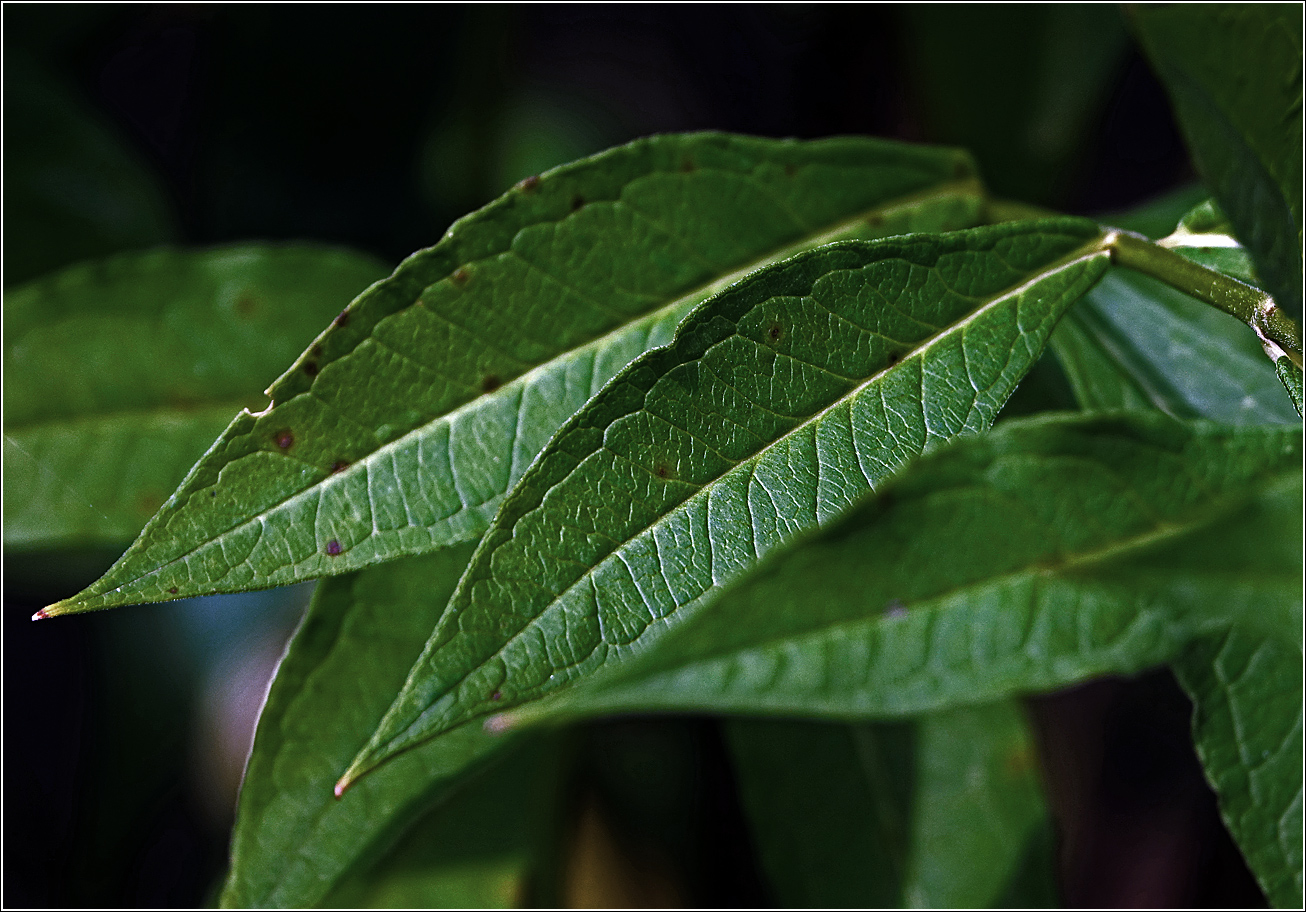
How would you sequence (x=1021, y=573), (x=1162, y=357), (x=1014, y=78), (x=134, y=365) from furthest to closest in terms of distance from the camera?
(x=1014, y=78) < (x=134, y=365) < (x=1162, y=357) < (x=1021, y=573)

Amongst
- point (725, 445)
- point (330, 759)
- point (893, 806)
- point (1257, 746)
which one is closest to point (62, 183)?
point (330, 759)

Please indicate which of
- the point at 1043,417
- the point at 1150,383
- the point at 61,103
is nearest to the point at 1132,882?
the point at 1150,383

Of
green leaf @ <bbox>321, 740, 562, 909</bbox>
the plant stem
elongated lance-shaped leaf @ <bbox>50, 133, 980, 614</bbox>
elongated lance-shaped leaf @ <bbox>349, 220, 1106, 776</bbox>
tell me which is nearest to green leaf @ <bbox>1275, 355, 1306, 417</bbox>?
the plant stem

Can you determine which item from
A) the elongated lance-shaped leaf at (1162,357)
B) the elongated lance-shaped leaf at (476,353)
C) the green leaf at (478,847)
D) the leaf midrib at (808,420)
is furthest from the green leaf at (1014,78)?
the green leaf at (478,847)

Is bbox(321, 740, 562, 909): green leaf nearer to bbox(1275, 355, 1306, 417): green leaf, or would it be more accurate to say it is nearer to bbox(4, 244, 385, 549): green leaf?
bbox(4, 244, 385, 549): green leaf

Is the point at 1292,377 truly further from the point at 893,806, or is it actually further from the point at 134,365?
the point at 134,365

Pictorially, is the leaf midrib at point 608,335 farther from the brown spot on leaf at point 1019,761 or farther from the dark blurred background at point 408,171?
the dark blurred background at point 408,171
